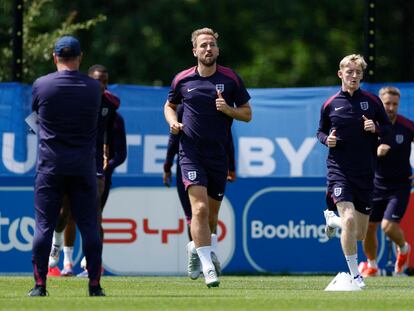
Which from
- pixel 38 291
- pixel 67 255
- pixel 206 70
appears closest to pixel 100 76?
pixel 67 255

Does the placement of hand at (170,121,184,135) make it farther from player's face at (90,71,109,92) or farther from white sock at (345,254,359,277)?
player's face at (90,71,109,92)

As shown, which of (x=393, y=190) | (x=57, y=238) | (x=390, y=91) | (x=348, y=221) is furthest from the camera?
(x=393, y=190)

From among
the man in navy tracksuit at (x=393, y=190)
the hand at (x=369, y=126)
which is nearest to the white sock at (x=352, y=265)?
the hand at (x=369, y=126)

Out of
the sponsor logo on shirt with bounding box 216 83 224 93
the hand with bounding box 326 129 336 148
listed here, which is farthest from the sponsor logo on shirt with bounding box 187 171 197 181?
the hand with bounding box 326 129 336 148

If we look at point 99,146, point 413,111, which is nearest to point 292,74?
point 413,111

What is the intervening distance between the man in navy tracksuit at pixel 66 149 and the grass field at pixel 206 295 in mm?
521

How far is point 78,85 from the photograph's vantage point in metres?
11.8

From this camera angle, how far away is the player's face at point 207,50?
43.7ft

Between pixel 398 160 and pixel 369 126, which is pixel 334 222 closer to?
pixel 369 126

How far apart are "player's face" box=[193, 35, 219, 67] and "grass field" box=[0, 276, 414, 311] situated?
215cm

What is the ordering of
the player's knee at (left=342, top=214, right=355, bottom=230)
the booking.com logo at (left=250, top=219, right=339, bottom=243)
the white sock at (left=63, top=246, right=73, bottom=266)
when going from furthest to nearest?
1. the booking.com logo at (left=250, top=219, right=339, bottom=243)
2. the white sock at (left=63, top=246, right=73, bottom=266)
3. the player's knee at (left=342, top=214, right=355, bottom=230)

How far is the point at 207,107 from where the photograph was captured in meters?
13.3

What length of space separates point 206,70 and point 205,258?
178cm

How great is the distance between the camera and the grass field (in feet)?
36.6
